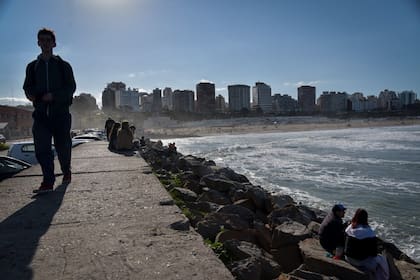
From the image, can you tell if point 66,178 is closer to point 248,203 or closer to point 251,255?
point 251,255

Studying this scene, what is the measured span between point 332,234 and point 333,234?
0.01 metres

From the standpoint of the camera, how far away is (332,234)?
17.0ft

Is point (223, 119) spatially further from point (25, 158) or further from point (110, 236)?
point (110, 236)

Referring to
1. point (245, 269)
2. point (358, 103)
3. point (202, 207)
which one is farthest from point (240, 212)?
point (358, 103)

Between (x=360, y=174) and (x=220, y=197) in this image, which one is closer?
(x=220, y=197)

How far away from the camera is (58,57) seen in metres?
3.80

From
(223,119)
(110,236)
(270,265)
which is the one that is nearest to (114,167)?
(270,265)

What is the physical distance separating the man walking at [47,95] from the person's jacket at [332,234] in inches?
141

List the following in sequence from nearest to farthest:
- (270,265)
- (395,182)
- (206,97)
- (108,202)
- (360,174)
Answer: (108,202), (270,265), (395,182), (360,174), (206,97)

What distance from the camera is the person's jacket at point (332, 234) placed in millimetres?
5074

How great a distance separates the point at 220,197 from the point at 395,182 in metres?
10.7

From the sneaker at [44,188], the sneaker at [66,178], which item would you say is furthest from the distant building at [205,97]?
the sneaker at [44,188]

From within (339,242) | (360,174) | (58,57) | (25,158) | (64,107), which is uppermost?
(58,57)

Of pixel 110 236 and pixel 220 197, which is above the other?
pixel 110 236
